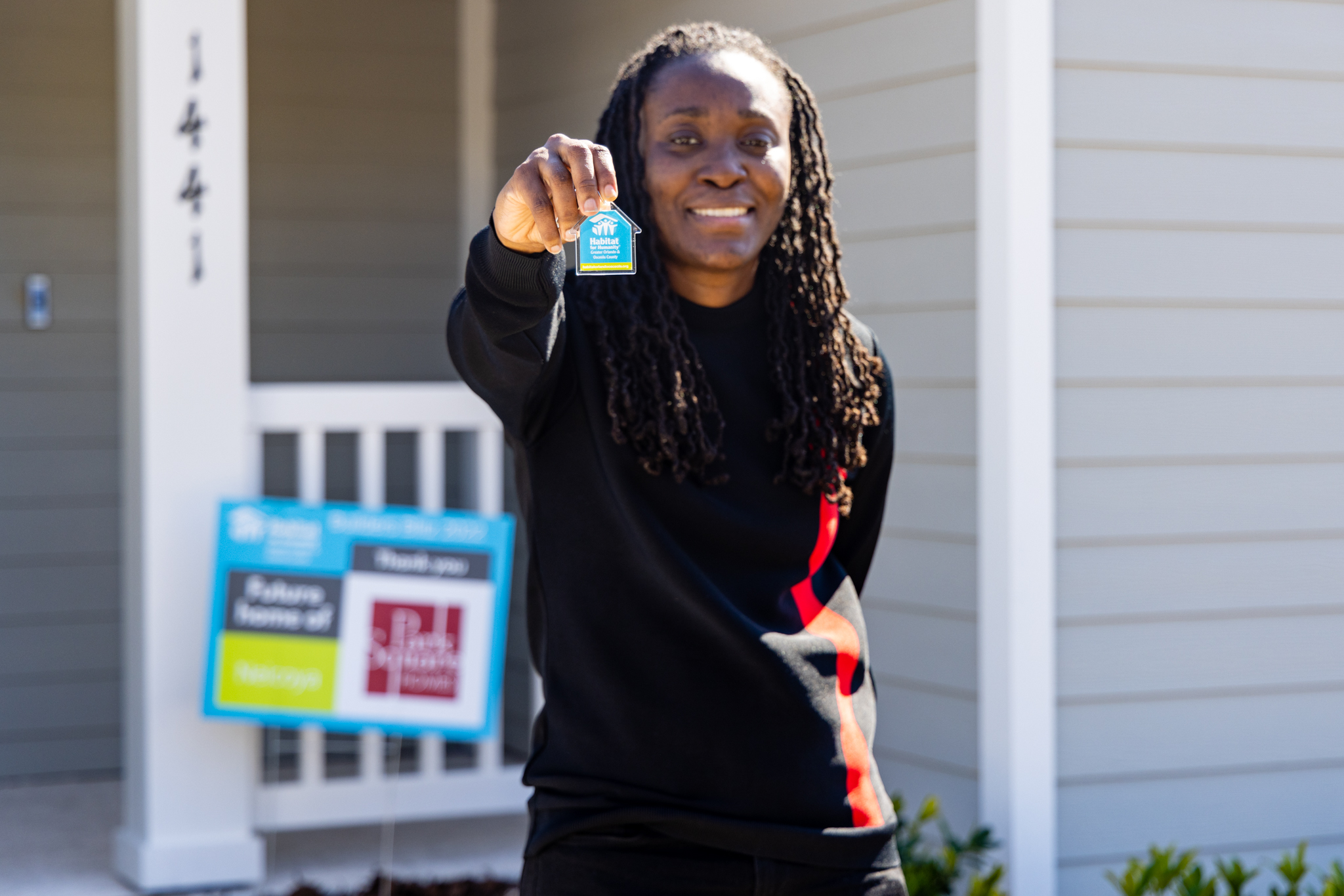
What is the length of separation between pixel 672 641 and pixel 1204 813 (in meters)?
2.04

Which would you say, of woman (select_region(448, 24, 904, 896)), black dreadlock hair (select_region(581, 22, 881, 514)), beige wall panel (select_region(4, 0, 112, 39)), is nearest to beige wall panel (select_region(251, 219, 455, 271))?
beige wall panel (select_region(4, 0, 112, 39))

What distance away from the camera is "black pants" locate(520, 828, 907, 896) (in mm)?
1483

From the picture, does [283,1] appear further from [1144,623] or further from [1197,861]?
[1197,861]

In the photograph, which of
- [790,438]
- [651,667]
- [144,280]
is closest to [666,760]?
[651,667]

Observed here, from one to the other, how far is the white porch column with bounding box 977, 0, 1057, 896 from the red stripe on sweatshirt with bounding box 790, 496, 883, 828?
1397mm

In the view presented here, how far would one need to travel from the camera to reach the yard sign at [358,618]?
329 centimetres

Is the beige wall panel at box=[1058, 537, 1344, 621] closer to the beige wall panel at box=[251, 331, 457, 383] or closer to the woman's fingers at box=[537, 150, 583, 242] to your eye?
the woman's fingers at box=[537, 150, 583, 242]

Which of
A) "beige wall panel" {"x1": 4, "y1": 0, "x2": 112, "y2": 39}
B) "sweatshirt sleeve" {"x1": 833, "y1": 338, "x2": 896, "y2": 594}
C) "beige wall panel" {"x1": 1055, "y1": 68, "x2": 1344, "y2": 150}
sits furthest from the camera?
"beige wall panel" {"x1": 4, "y1": 0, "x2": 112, "y2": 39}

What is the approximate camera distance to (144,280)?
3.28m

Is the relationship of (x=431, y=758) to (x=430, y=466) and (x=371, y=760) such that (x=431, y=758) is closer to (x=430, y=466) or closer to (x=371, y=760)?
(x=371, y=760)

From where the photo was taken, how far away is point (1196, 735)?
309 centimetres

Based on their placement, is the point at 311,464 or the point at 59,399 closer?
the point at 311,464

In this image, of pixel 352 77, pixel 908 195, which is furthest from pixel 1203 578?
pixel 352 77

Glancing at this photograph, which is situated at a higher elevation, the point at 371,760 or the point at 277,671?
the point at 277,671
